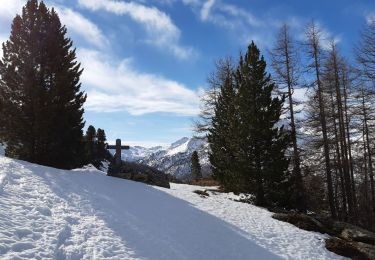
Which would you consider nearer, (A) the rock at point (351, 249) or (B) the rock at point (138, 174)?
(A) the rock at point (351, 249)

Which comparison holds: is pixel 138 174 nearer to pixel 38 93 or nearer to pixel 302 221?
pixel 38 93

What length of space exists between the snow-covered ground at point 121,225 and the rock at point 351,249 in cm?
42

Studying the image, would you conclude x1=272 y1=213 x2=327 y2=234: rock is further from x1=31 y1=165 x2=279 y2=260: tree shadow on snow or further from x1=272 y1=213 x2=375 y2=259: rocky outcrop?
x1=31 y1=165 x2=279 y2=260: tree shadow on snow

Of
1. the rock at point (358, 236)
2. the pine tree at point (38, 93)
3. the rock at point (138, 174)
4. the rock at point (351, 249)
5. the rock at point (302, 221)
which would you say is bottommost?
the rock at point (351, 249)

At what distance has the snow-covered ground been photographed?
9.31m

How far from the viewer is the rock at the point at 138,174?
21.8 metres

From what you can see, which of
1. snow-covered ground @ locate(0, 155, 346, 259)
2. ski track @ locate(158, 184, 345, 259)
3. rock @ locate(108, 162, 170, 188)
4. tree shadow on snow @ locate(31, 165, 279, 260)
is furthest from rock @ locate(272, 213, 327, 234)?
rock @ locate(108, 162, 170, 188)

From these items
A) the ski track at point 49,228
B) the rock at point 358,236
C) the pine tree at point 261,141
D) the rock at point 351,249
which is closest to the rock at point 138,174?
the pine tree at point 261,141

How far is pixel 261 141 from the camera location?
1978 centimetres

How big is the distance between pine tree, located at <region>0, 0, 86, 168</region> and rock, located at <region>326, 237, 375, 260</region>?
52.8ft

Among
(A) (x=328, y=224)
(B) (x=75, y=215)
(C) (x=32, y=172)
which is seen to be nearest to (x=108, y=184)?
(C) (x=32, y=172)

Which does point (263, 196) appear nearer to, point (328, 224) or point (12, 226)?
point (328, 224)

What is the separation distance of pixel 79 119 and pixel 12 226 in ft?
50.3

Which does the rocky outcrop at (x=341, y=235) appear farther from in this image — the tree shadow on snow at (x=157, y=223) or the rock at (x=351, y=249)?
the tree shadow on snow at (x=157, y=223)
